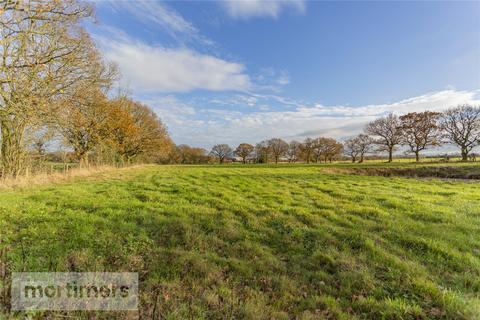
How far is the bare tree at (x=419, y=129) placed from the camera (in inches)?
1642

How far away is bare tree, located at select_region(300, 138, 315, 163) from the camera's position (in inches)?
2731

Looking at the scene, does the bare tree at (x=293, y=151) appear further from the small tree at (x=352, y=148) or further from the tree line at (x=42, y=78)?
the tree line at (x=42, y=78)

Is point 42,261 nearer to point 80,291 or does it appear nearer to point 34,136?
point 80,291

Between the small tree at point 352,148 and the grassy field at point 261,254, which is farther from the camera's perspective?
the small tree at point 352,148

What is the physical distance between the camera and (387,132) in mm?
46500

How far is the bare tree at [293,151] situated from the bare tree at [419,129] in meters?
31.2

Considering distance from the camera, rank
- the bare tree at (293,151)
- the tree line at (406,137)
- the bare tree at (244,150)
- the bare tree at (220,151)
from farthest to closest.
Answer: the bare tree at (220,151) → the bare tree at (244,150) → the bare tree at (293,151) → the tree line at (406,137)

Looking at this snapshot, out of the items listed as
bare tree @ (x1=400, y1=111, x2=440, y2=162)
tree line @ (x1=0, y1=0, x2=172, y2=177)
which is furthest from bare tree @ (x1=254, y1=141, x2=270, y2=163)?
tree line @ (x1=0, y1=0, x2=172, y2=177)

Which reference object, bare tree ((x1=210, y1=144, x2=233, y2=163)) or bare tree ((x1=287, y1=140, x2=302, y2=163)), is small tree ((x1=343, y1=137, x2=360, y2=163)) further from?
bare tree ((x1=210, y1=144, x2=233, y2=163))

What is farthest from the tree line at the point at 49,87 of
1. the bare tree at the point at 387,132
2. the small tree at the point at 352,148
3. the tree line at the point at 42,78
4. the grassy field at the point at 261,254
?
the small tree at the point at 352,148

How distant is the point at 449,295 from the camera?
3121 mm

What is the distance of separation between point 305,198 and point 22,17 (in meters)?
14.7

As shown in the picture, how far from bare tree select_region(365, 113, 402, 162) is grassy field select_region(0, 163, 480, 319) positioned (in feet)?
153

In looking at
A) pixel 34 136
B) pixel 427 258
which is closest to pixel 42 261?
pixel 427 258
